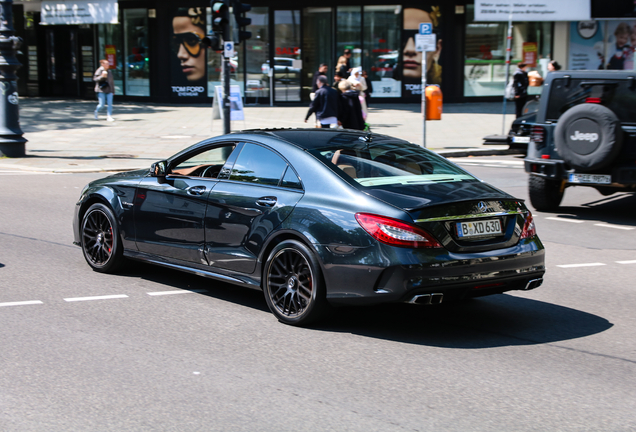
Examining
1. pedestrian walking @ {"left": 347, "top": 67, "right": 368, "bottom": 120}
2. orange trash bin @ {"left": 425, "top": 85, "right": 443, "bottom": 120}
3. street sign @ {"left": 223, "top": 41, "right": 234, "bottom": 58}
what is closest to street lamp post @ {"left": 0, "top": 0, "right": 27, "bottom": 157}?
street sign @ {"left": 223, "top": 41, "right": 234, "bottom": 58}

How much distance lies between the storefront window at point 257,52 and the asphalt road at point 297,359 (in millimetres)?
23710

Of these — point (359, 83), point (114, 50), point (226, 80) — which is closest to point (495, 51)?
point (359, 83)

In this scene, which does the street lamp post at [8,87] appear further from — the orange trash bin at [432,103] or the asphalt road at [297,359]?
the asphalt road at [297,359]

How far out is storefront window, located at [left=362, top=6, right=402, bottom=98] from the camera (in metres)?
30.9

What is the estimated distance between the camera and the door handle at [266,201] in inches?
240

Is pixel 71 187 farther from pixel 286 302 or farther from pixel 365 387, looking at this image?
pixel 365 387

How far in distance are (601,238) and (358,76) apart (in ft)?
38.4

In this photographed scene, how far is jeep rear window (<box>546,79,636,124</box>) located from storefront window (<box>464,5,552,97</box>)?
20533mm

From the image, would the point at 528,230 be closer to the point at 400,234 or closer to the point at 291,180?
the point at 400,234

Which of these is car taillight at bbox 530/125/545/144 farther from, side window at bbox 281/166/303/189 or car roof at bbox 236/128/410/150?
side window at bbox 281/166/303/189

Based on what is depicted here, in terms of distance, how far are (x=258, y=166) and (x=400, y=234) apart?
61.0 inches

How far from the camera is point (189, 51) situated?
31234 millimetres

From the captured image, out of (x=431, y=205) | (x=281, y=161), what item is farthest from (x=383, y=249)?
(x=281, y=161)

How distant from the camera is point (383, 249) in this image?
5391mm
